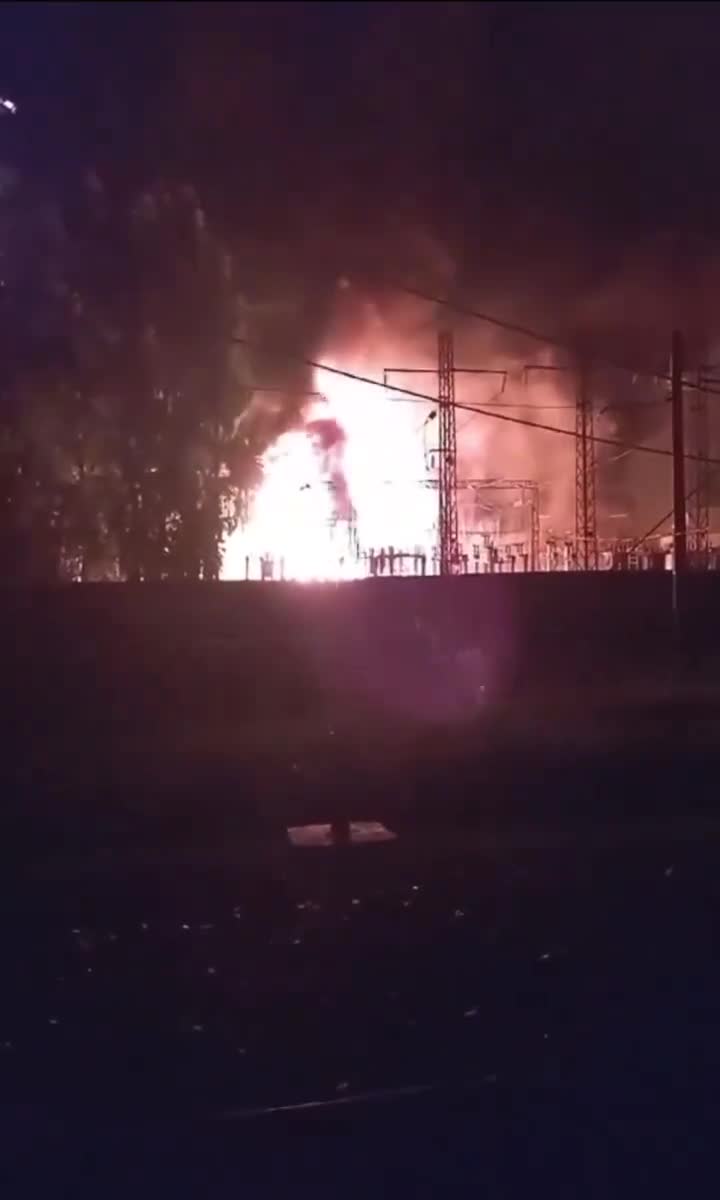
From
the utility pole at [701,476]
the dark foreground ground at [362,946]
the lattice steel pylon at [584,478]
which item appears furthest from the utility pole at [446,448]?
the dark foreground ground at [362,946]

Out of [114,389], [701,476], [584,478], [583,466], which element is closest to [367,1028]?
[114,389]

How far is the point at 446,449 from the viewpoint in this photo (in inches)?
1097

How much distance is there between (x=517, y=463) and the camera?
43812 mm

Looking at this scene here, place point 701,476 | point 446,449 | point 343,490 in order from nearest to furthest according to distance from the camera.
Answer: point 446,449, point 701,476, point 343,490

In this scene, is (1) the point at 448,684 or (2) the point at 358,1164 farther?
(1) the point at 448,684

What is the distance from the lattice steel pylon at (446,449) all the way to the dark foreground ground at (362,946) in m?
9.64

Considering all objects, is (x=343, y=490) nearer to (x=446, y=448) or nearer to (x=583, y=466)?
(x=583, y=466)

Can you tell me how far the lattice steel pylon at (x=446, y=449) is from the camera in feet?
88.1

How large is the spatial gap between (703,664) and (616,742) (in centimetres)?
A: 585

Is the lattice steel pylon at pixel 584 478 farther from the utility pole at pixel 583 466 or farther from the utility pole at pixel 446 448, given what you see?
the utility pole at pixel 446 448

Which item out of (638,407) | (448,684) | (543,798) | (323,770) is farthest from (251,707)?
(638,407)

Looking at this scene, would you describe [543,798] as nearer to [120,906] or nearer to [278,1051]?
[120,906]

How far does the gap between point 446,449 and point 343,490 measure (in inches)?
421

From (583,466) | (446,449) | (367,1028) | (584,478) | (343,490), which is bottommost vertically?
(367,1028)
